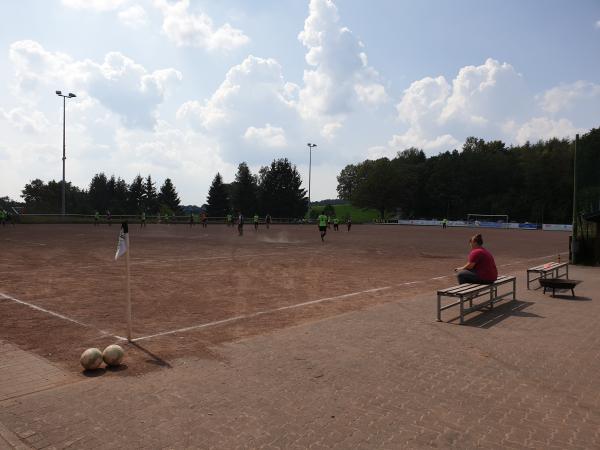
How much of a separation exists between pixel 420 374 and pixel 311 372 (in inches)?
47.7

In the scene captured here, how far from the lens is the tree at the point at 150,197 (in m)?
98.9

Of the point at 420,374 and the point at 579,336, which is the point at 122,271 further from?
the point at 579,336

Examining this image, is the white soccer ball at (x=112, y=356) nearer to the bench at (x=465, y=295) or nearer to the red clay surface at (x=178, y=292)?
the red clay surface at (x=178, y=292)

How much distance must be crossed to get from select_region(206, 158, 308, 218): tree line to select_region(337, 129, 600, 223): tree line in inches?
829

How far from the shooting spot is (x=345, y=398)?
4.54m

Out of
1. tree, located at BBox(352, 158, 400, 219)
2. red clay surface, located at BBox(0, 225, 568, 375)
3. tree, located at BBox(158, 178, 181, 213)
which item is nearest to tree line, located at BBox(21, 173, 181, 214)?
tree, located at BBox(158, 178, 181, 213)

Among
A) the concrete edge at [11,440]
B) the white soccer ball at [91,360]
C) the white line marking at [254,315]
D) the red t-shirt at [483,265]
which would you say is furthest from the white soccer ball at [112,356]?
the red t-shirt at [483,265]

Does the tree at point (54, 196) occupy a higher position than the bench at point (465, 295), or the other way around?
the tree at point (54, 196)

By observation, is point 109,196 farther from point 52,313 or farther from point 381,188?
point 52,313

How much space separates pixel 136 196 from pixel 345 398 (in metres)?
97.8

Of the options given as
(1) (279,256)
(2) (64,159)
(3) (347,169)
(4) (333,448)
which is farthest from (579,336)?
(3) (347,169)

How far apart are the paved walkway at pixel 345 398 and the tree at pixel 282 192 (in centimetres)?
8919

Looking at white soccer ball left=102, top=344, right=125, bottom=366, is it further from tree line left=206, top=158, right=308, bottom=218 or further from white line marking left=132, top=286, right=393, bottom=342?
tree line left=206, top=158, right=308, bottom=218

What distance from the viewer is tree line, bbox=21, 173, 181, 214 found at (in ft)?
294
